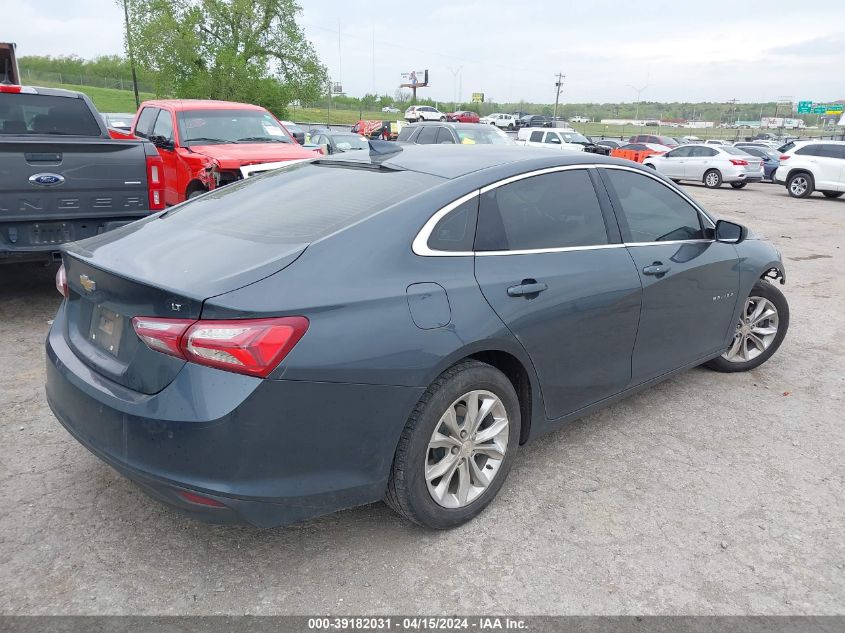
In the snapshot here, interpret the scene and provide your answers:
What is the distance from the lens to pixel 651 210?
397 cm

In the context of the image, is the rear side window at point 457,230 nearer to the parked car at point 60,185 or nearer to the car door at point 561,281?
the car door at point 561,281

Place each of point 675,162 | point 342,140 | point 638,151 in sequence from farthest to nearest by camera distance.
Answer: point 638,151 → point 675,162 → point 342,140

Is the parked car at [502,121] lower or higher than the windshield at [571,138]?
higher

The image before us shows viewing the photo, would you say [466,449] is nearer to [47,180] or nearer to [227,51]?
[47,180]

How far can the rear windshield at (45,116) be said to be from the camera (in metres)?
6.31

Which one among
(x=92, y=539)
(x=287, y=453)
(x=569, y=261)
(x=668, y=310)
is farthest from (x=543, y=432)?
(x=92, y=539)

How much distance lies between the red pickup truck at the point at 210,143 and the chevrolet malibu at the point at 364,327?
482 cm

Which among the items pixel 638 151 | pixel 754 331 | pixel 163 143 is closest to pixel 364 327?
pixel 754 331

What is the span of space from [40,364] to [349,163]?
275 cm

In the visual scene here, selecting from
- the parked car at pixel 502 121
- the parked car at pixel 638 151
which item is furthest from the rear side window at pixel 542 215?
the parked car at pixel 502 121

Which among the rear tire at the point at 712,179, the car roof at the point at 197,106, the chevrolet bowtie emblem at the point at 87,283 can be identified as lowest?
the rear tire at the point at 712,179

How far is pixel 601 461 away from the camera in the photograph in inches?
144

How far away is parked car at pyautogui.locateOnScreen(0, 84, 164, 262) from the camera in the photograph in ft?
17.0

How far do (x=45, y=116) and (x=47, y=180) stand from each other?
1672 mm
